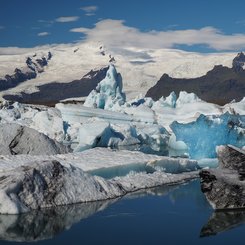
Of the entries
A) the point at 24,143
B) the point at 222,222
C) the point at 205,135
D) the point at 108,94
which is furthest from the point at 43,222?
the point at 108,94

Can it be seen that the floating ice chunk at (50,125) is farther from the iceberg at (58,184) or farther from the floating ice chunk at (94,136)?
the iceberg at (58,184)

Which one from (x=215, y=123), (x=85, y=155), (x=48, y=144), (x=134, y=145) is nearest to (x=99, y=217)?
(x=85, y=155)

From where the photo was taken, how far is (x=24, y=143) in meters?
16.5

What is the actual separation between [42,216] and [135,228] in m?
1.65

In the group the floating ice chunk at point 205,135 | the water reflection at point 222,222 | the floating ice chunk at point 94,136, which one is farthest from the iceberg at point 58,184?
the floating ice chunk at point 94,136

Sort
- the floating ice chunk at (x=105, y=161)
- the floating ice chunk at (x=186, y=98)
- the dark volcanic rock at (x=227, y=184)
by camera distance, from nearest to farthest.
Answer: the dark volcanic rock at (x=227, y=184)
the floating ice chunk at (x=105, y=161)
the floating ice chunk at (x=186, y=98)

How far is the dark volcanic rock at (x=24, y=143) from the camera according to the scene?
16.2m

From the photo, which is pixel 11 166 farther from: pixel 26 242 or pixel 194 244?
pixel 194 244

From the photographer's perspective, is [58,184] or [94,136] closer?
[58,184]

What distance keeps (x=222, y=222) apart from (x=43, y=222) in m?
2.93

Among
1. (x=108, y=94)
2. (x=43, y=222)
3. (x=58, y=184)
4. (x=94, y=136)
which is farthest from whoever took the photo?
(x=108, y=94)

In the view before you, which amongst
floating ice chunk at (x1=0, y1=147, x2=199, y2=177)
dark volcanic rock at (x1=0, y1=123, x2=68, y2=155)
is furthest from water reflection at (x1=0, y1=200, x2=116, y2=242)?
dark volcanic rock at (x1=0, y1=123, x2=68, y2=155)

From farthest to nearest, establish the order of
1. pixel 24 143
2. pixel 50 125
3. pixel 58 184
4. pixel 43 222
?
pixel 50 125 → pixel 24 143 → pixel 58 184 → pixel 43 222

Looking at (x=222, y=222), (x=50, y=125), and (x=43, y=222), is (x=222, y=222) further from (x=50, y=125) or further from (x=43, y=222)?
(x=50, y=125)
